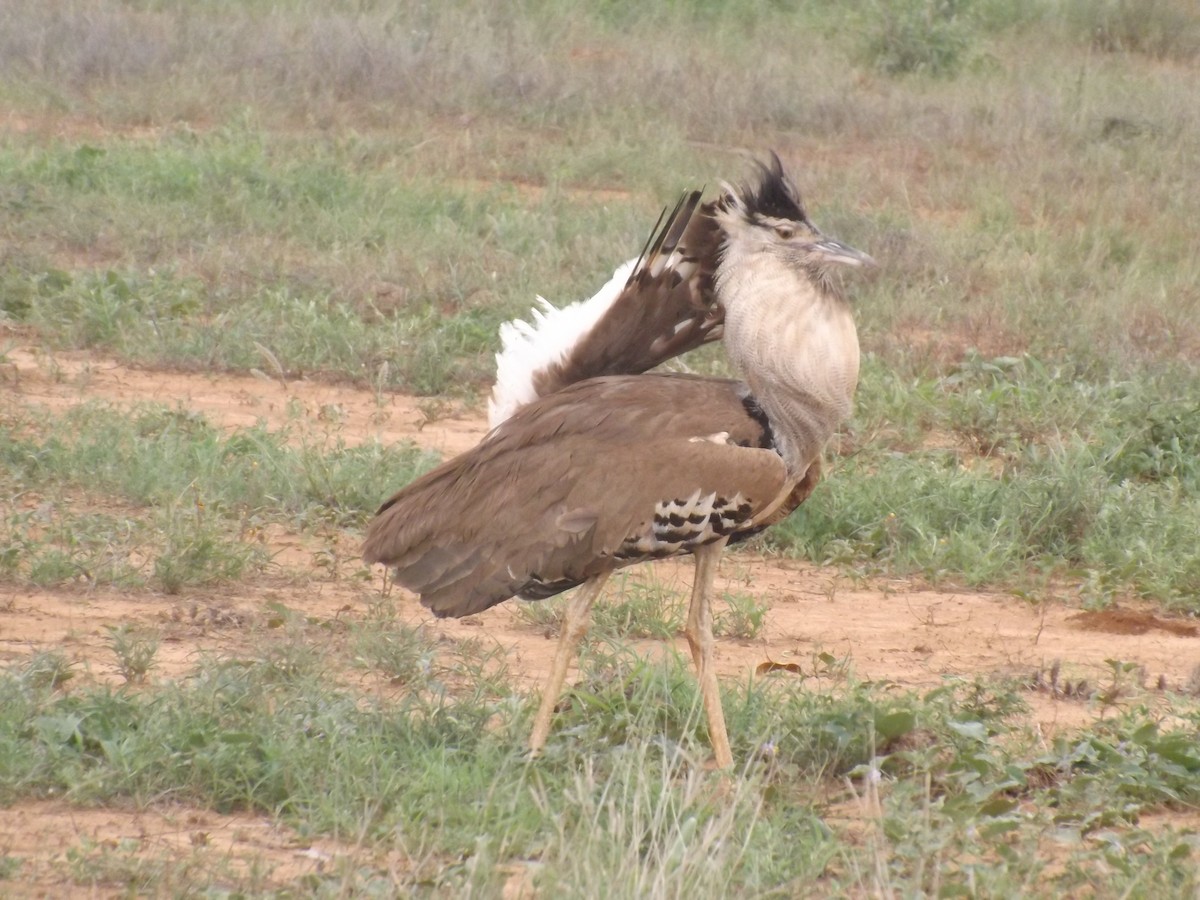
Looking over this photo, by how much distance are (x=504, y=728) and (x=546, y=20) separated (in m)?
10.4

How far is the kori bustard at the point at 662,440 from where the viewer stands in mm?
3662

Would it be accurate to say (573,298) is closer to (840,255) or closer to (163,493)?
(163,493)

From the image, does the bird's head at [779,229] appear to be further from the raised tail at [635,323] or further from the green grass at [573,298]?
the green grass at [573,298]

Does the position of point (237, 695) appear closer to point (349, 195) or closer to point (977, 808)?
point (977, 808)

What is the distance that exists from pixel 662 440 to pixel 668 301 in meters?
0.51

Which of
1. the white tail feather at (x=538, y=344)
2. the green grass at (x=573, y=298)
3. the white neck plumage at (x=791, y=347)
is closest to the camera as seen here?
the green grass at (x=573, y=298)

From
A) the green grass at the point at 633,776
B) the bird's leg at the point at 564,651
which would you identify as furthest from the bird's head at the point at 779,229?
the green grass at the point at 633,776

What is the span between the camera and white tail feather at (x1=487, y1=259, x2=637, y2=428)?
4.14 metres

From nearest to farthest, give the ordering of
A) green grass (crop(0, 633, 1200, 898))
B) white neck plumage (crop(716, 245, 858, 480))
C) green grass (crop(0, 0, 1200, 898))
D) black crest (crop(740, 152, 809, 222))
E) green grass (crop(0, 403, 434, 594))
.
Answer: green grass (crop(0, 633, 1200, 898)) < green grass (crop(0, 0, 1200, 898)) < white neck plumage (crop(716, 245, 858, 480)) < black crest (crop(740, 152, 809, 222)) < green grass (crop(0, 403, 434, 594))

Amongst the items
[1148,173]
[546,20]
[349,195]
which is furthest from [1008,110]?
[349,195]

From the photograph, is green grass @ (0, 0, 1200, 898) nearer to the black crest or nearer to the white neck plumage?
the white neck plumage

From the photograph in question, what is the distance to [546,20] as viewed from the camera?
13.4 metres

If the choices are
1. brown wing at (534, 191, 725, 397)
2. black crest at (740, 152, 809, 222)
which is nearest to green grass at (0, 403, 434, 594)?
brown wing at (534, 191, 725, 397)

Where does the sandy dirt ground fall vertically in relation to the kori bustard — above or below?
below
